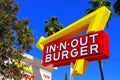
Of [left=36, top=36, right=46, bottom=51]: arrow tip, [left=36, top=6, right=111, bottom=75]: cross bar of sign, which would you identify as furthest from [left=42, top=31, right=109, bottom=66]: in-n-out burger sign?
[left=36, top=36, right=46, bottom=51]: arrow tip

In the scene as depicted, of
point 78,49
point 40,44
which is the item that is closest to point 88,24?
point 78,49

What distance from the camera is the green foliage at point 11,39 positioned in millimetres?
26667

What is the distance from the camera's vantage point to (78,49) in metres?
26.4

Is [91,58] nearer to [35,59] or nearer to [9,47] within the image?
[9,47]

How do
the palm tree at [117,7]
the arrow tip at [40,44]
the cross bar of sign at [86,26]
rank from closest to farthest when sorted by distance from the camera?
1. the cross bar of sign at [86,26]
2. the arrow tip at [40,44]
3. the palm tree at [117,7]

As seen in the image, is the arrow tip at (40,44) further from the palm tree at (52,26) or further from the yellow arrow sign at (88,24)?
the palm tree at (52,26)

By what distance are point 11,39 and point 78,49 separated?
518 centimetres

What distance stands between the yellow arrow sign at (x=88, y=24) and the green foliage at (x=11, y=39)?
8.78 ft

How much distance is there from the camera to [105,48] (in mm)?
25188

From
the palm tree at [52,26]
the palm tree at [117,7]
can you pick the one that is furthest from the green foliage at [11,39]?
the palm tree at [52,26]

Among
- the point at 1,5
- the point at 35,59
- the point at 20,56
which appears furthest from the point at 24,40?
the point at 35,59

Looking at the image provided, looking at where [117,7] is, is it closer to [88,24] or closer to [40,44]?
[88,24]

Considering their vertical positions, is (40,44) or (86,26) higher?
(86,26)

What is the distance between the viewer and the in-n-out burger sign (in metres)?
25.3
